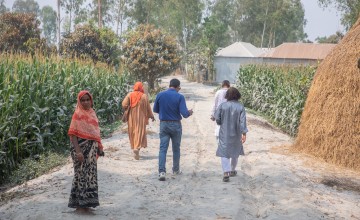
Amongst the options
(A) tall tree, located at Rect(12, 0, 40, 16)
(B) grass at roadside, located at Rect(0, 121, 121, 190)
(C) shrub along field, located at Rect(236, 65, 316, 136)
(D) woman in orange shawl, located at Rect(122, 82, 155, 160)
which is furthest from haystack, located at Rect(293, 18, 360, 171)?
(A) tall tree, located at Rect(12, 0, 40, 16)

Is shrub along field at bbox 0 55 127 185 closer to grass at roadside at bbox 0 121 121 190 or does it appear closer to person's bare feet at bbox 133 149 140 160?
grass at roadside at bbox 0 121 121 190

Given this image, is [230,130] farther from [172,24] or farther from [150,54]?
[172,24]

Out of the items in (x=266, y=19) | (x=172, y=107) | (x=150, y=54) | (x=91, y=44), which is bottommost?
(x=172, y=107)

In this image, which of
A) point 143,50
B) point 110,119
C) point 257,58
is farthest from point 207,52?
point 110,119

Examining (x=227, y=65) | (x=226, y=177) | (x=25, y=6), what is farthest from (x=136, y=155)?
(x=25, y=6)

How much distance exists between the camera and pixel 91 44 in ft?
90.8

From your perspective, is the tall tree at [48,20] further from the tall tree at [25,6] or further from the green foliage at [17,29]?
the green foliage at [17,29]

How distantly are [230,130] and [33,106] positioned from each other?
4.45 m

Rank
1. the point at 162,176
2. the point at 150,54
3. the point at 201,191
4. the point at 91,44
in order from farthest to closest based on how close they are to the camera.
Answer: the point at 91,44, the point at 150,54, the point at 162,176, the point at 201,191

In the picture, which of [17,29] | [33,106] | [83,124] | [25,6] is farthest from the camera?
[25,6]

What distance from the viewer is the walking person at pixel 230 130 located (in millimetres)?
8180

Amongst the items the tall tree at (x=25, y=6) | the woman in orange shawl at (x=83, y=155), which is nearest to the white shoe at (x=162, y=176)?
the woman in orange shawl at (x=83, y=155)

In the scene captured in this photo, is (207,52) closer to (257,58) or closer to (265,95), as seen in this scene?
(257,58)

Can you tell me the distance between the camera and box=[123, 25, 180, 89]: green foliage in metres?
26.7
